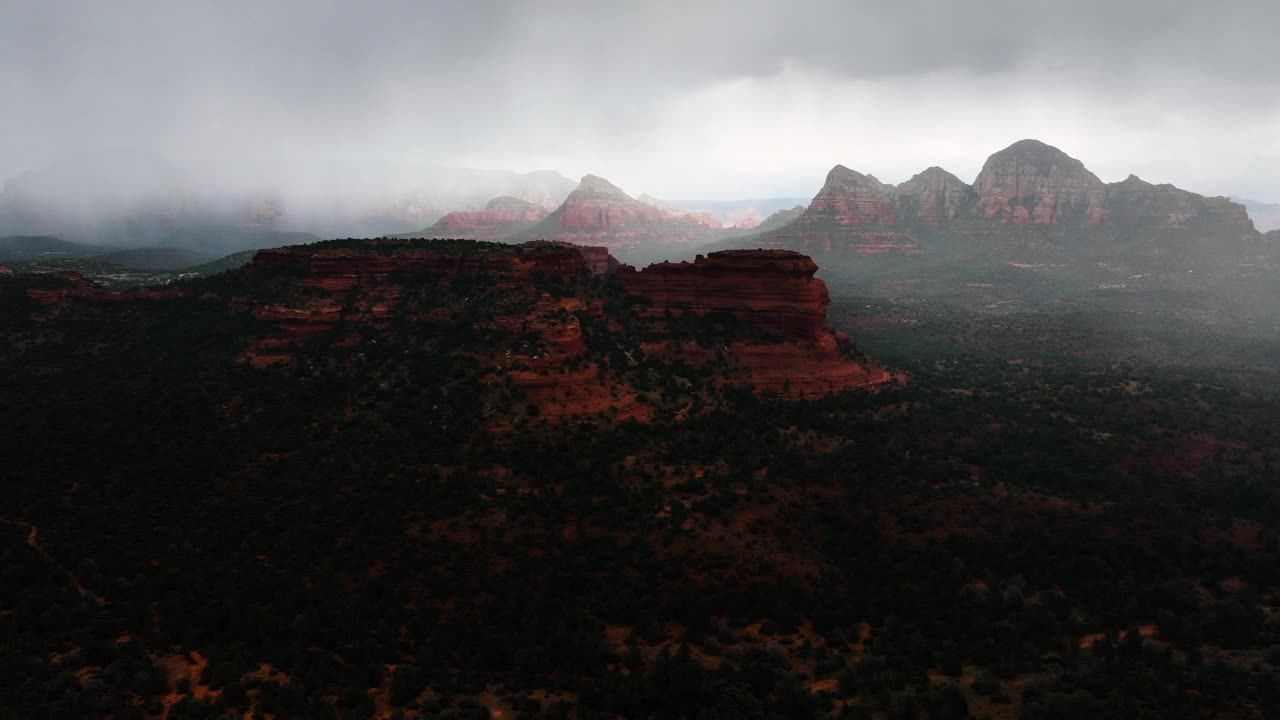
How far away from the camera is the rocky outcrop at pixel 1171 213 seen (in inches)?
6575

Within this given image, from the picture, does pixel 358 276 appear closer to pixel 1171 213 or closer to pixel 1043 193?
pixel 1043 193

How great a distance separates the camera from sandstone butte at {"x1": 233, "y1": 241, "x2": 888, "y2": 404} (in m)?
49.8

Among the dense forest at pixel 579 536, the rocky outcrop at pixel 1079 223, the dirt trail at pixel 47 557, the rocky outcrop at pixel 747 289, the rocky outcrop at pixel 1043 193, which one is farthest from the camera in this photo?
the rocky outcrop at pixel 1043 193

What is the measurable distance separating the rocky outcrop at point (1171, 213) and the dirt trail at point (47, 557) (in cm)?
21439

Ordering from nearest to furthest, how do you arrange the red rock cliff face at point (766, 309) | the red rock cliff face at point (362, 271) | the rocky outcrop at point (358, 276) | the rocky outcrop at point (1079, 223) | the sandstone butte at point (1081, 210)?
the rocky outcrop at point (358, 276)
the red rock cliff face at point (362, 271)
the red rock cliff face at point (766, 309)
the rocky outcrop at point (1079, 223)
the sandstone butte at point (1081, 210)

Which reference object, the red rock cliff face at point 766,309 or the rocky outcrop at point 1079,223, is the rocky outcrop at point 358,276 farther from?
the rocky outcrop at point 1079,223

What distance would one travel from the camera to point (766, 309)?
58812 millimetres

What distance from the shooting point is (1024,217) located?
186500 millimetres

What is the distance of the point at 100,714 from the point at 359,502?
15.5m

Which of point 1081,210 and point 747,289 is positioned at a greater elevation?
point 1081,210

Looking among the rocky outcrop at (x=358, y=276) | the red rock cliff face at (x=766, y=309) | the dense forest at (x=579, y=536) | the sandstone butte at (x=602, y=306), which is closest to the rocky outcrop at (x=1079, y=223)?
the red rock cliff face at (x=766, y=309)

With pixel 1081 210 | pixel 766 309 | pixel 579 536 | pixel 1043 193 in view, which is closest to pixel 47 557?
pixel 579 536

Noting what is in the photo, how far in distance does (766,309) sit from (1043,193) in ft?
563

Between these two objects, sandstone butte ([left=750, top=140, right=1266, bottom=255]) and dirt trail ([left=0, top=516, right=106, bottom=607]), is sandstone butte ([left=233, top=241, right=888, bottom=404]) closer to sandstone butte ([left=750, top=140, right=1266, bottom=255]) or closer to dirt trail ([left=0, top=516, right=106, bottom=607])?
dirt trail ([left=0, top=516, right=106, bottom=607])
